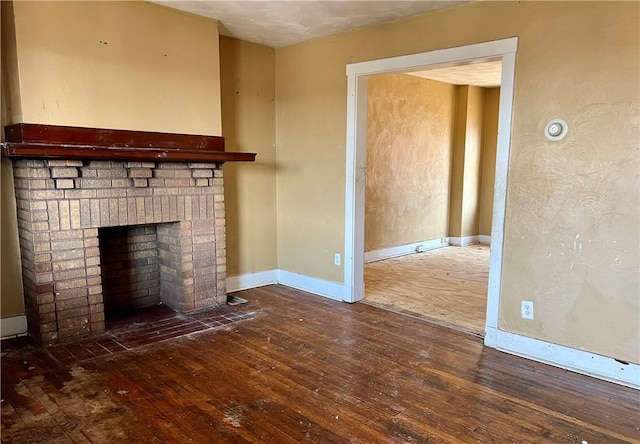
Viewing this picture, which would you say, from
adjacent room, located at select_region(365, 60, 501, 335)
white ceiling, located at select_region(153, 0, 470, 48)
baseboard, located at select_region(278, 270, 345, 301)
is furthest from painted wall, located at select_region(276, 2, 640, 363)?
baseboard, located at select_region(278, 270, 345, 301)

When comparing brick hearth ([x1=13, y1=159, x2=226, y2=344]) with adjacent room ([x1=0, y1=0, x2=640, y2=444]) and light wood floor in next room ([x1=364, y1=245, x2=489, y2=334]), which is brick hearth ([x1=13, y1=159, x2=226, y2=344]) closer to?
adjacent room ([x1=0, y1=0, x2=640, y2=444])

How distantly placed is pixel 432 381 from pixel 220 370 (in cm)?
126

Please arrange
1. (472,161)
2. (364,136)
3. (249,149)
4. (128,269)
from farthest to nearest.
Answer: (472,161)
(249,149)
(364,136)
(128,269)

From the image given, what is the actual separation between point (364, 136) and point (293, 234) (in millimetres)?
1263

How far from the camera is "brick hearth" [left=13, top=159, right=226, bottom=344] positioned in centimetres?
282

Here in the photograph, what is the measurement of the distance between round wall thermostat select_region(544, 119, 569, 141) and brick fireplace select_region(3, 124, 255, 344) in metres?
2.29

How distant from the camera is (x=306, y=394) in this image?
7.73 feet

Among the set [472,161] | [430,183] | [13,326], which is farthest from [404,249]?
[13,326]

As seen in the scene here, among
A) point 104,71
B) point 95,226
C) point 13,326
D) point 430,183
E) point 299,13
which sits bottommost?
point 13,326

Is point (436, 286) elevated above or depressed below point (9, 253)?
below

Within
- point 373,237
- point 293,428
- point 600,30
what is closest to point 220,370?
point 293,428

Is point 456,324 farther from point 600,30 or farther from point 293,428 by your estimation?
point 600,30

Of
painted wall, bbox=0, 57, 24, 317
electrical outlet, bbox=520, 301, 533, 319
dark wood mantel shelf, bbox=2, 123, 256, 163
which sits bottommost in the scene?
electrical outlet, bbox=520, 301, 533, 319

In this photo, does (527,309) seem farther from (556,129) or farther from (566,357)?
(556,129)
